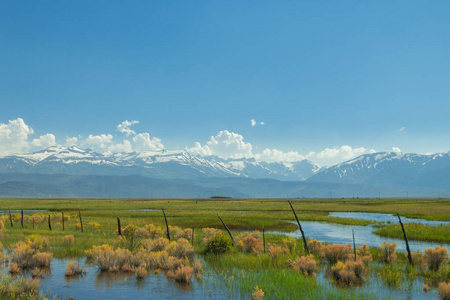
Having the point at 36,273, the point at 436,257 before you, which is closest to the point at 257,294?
the point at 36,273

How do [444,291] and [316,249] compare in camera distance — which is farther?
[316,249]

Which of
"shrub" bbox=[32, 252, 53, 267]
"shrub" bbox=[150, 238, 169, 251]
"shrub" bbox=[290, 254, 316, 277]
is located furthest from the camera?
"shrub" bbox=[150, 238, 169, 251]

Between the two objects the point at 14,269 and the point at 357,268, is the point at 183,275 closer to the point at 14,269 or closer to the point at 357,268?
the point at 14,269

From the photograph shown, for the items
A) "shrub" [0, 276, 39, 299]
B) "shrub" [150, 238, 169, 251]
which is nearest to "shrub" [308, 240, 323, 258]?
"shrub" [150, 238, 169, 251]

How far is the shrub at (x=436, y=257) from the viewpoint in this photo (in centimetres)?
2212

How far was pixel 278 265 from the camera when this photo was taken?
2256 centimetres

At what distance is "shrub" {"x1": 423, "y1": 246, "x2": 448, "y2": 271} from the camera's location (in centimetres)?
2212

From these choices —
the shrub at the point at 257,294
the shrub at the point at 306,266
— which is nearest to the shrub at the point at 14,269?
the shrub at the point at 257,294

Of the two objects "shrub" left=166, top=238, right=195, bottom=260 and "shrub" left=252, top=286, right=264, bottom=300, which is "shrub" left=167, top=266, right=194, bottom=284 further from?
"shrub" left=252, top=286, right=264, bottom=300

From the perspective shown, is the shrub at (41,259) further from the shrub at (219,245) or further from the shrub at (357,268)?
the shrub at (357,268)

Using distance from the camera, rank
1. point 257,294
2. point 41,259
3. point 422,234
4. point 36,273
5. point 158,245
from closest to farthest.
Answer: point 257,294 → point 36,273 → point 41,259 → point 158,245 → point 422,234

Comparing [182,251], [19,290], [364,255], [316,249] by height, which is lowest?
[364,255]

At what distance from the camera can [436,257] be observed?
873 inches

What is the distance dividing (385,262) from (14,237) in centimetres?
3100
